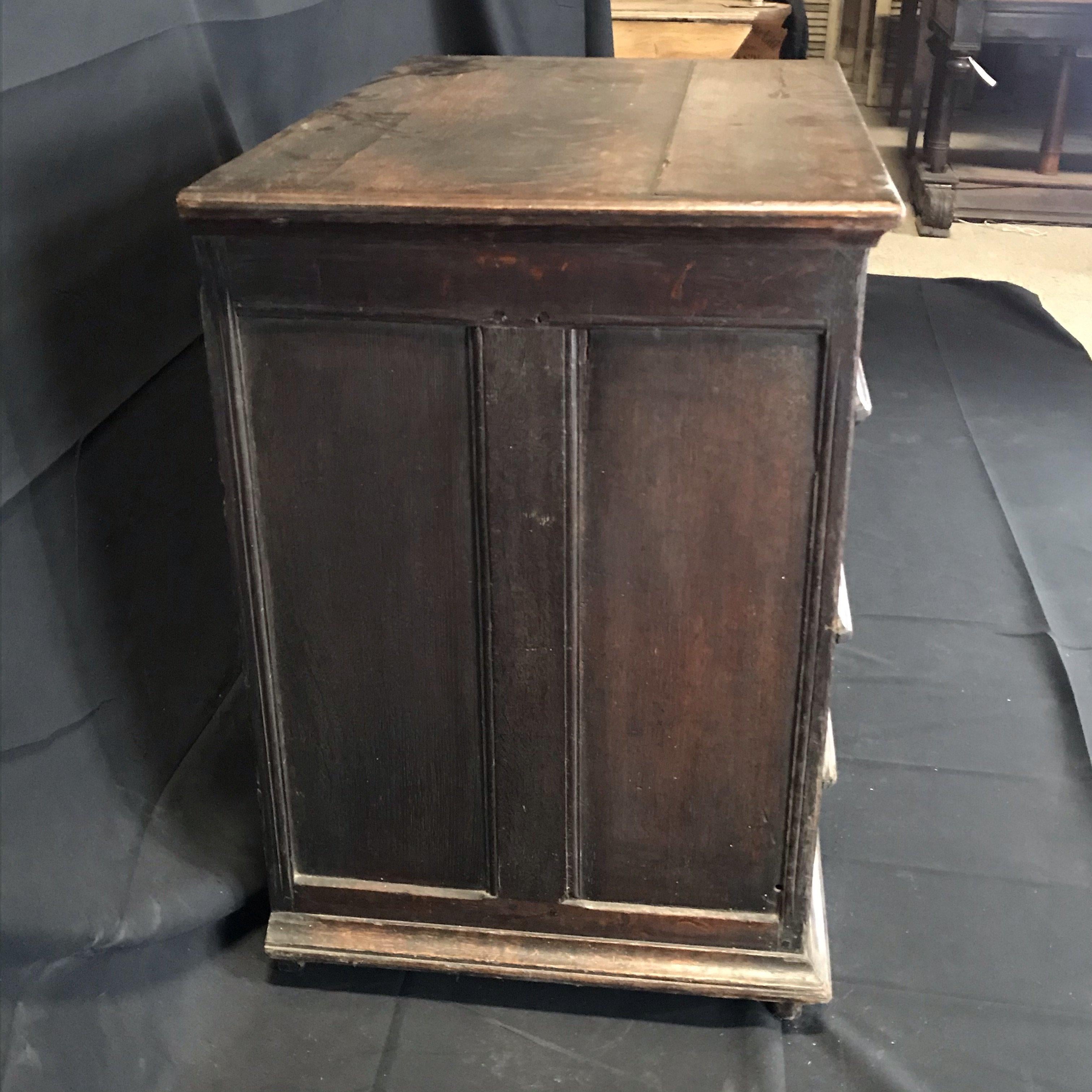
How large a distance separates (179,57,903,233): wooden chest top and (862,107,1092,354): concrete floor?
7.48 ft

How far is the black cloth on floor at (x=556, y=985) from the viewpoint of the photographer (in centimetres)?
115

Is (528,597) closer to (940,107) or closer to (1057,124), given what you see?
(940,107)

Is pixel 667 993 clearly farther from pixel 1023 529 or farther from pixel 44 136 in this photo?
pixel 1023 529

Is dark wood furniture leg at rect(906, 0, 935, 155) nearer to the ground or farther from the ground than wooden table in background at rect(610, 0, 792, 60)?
nearer to the ground

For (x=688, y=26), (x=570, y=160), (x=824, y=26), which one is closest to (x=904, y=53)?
(x=824, y=26)

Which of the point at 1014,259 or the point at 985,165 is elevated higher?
the point at 985,165

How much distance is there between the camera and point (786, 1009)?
1.23 m

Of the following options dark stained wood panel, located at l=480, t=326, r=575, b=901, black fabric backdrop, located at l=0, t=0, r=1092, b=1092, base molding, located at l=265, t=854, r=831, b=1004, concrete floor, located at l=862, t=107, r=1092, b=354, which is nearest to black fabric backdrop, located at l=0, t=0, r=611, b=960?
black fabric backdrop, located at l=0, t=0, r=1092, b=1092

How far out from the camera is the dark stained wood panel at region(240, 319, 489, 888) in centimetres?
100

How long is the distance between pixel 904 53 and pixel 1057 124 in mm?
1155

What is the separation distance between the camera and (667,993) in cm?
127

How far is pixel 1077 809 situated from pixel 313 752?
980mm

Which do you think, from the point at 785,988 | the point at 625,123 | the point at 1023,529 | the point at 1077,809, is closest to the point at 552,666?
the point at 785,988

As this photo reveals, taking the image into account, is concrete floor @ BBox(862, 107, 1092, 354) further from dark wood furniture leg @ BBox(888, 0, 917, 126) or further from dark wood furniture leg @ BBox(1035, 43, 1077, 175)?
dark wood furniture leg @ BBox(888, 0, 917, 126)
